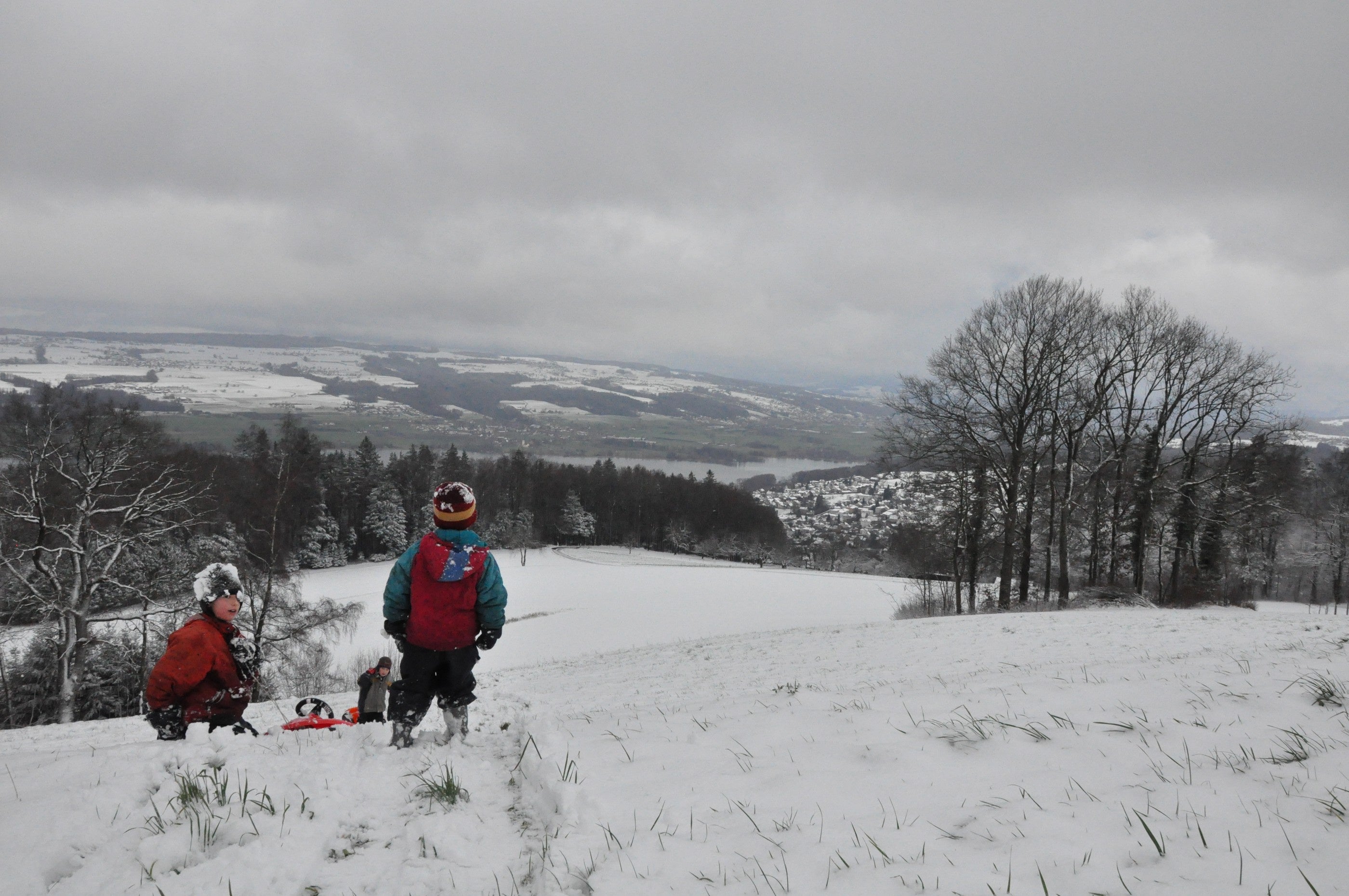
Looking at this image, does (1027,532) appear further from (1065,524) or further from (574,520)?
(574,520)

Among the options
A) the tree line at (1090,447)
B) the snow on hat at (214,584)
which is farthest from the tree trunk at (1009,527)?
the snow on hat at (214,584)

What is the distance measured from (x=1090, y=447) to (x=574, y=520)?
161 feet

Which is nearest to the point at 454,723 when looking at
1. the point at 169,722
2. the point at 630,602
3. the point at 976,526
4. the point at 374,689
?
the point at 169,722

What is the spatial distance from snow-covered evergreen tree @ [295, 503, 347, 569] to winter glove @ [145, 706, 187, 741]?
45.9 meters

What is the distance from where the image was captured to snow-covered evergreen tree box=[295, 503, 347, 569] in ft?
146

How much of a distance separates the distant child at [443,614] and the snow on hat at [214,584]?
1406mm

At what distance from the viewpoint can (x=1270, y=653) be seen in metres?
6.05

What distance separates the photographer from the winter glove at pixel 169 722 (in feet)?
14.5

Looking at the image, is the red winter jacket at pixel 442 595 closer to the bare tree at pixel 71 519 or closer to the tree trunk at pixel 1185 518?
the bare tree at pixel 71 519

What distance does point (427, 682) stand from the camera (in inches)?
169

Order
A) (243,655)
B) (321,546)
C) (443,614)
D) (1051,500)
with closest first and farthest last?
(443,614)
(243,655)
(1051,500)
(321,546)

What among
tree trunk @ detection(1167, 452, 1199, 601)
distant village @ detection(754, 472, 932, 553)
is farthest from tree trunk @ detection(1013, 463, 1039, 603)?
distant village @ detection(754, 472, 932, 553)

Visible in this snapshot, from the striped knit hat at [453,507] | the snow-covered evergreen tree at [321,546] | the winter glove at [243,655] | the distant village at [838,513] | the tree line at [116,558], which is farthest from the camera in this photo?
the distant village at [838,513]

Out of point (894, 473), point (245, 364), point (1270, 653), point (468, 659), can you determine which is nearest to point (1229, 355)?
point (894, 473)
